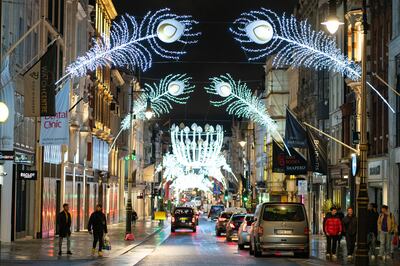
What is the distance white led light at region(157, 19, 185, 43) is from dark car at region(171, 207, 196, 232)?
35.0 meters

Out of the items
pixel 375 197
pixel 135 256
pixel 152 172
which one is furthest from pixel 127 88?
pixel 135 256

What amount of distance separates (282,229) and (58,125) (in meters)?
11.3

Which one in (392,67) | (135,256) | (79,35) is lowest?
(135,256)

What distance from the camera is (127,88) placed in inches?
3752

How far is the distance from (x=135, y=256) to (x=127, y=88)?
2518 inches

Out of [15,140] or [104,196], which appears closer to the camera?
[15,140]

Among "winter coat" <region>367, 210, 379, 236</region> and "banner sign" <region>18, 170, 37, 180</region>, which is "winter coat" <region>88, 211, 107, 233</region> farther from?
"winter coat" <region>367, 210, 379, 236</region>

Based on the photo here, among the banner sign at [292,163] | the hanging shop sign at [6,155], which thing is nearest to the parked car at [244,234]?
the hanging shop sign at [6,155]

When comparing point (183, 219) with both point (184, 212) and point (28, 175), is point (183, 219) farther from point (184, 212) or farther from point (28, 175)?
point (28, 175)

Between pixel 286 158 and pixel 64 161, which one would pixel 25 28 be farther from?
pixel 286 158

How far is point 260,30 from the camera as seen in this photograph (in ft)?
96.6

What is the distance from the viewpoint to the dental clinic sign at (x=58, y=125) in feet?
121

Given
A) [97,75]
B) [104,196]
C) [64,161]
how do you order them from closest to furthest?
[64,161] → [97,75] → [104,196]

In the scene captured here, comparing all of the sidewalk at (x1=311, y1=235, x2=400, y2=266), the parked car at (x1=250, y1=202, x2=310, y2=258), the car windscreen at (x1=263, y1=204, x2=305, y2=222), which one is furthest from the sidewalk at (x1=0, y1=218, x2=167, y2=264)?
the sidewalk at (x1=311, y1=235, x2=400, y2=266)
